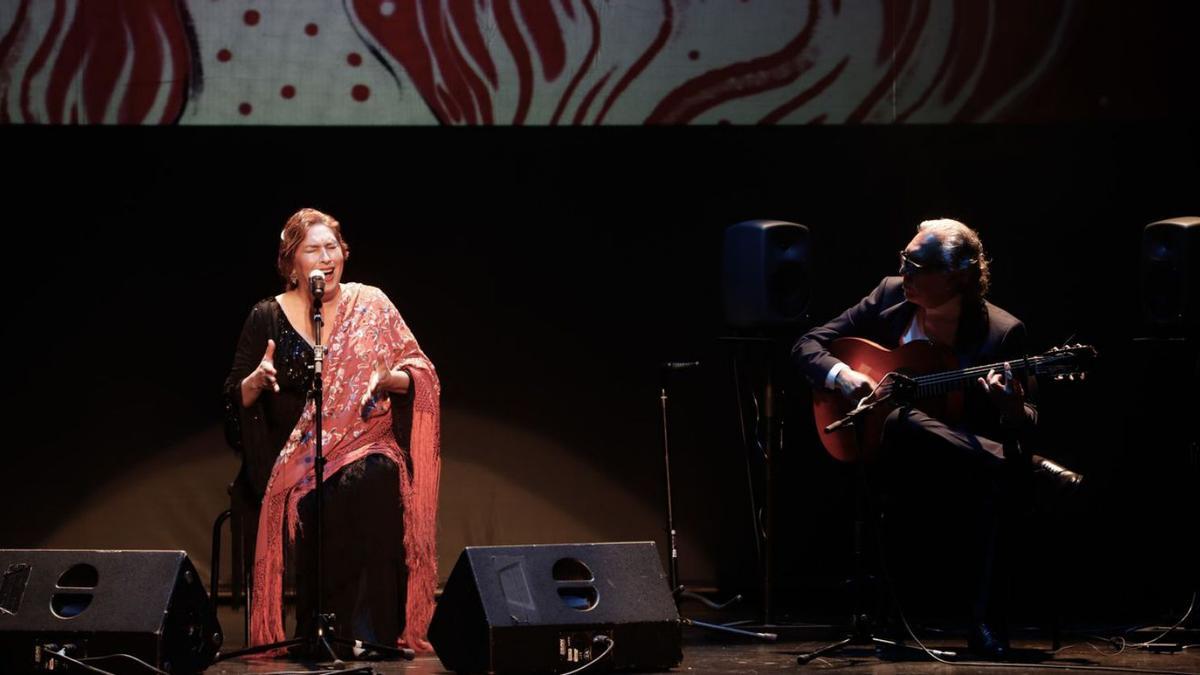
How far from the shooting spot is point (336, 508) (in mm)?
4660

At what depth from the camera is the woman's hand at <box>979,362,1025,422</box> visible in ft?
13.7

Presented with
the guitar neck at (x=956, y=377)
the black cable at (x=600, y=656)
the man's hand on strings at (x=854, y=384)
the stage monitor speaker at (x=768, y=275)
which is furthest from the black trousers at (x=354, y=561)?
the guitar neck at (x=956, y=377)

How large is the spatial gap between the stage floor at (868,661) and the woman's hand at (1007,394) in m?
0.74

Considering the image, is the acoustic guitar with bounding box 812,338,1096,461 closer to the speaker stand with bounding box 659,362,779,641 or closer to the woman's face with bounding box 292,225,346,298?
the speaker stand with bounding box 659,362,779,641

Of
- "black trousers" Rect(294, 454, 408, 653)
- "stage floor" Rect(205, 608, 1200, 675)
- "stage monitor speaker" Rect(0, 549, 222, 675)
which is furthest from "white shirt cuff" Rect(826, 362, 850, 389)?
"stage monitor speaker" Rect(0, 549, 222, 675)

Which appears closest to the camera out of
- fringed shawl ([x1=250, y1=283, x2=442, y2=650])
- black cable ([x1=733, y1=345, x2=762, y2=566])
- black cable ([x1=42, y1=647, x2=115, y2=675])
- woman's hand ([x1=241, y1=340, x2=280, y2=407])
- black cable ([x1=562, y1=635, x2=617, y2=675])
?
black cable ([x1=42, y1=647, x2=115, y2=675])

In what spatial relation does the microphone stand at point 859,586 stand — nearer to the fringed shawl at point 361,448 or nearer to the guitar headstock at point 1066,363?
the guitar headstock at point 1066,363

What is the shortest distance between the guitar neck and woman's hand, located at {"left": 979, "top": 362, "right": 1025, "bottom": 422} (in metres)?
0.03

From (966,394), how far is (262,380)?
224 centimetres

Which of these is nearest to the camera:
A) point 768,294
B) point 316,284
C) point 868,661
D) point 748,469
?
point 316,284

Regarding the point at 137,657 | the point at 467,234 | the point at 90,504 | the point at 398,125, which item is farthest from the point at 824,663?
the point at 90,504

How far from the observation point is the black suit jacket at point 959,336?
4438 millimetres

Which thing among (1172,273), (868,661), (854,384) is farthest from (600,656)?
(1172,273)

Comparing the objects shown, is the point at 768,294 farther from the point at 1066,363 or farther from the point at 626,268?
the point at 1066,363
